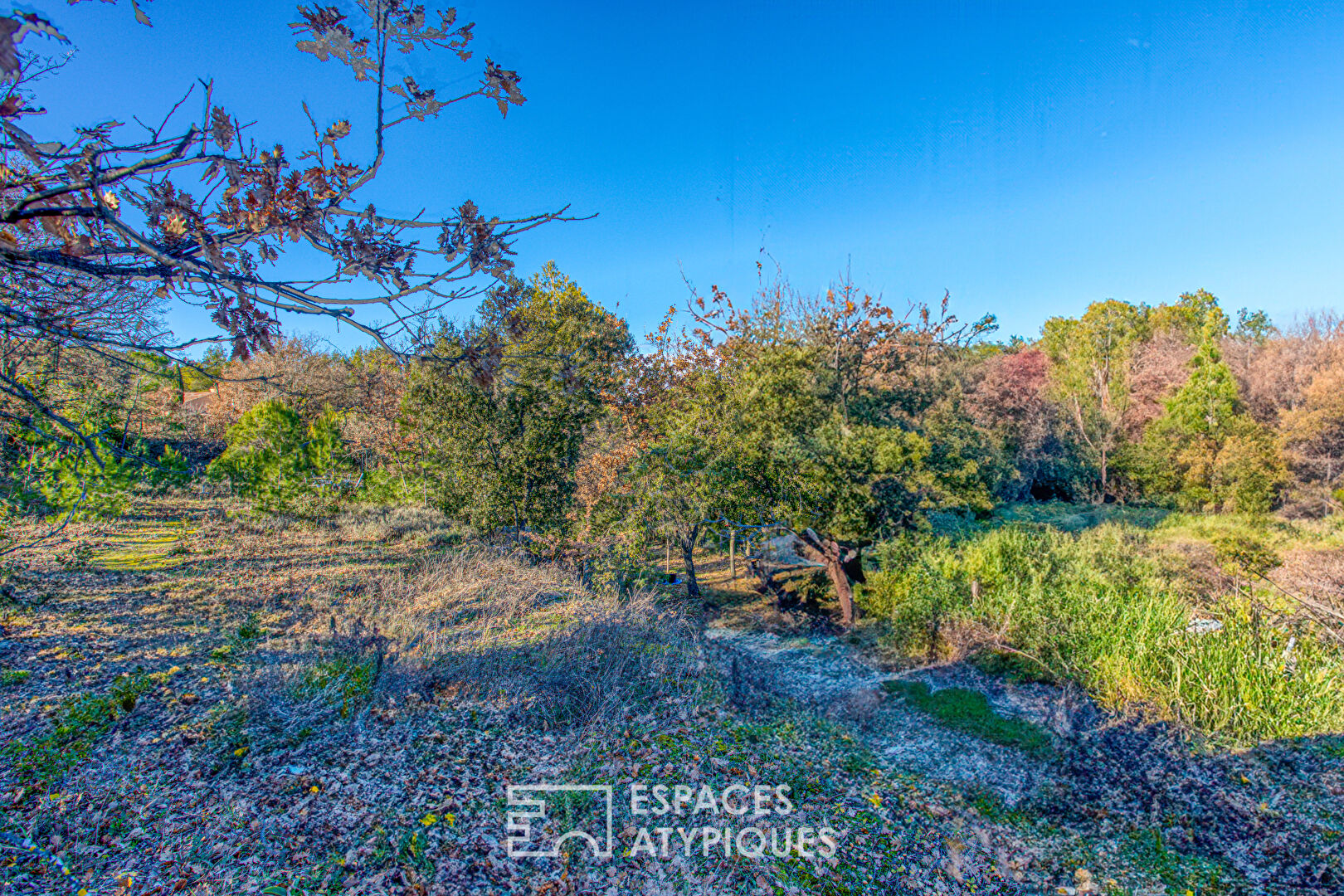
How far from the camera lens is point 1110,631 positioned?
5.74 metres

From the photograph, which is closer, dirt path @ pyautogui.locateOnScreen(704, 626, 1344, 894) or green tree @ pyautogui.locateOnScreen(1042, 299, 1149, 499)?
dirt path @ pyautogui.locateOnScreen(704, 626, 1344, 894)

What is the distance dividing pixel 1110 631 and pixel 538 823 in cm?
566

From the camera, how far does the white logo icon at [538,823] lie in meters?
3.04

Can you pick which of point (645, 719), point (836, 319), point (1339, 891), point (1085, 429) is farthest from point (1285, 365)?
point (645, 719)

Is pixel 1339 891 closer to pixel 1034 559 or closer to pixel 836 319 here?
pixel 1034 559

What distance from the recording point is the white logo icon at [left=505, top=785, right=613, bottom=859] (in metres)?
3.04

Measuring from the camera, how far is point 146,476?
1216cm

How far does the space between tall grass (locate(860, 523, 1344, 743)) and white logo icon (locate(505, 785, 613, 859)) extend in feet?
14.7

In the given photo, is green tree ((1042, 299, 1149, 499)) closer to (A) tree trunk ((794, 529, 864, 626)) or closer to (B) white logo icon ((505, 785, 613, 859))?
(A) tree trunk ((794, 529, 864, 626))

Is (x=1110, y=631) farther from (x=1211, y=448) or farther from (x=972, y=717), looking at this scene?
(x=1211, y=448)

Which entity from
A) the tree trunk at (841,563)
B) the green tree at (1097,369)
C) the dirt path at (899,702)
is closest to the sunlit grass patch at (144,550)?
the dirt path at (899,702)

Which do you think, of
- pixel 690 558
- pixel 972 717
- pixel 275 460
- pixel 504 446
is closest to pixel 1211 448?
pixel 690 558

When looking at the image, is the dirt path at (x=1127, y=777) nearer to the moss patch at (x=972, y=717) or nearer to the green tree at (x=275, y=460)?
the moss patch at (x=972, y=717)

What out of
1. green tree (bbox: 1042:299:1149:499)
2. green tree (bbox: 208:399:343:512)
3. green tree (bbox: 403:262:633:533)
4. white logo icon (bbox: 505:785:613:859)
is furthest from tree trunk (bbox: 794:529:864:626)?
green tree (bbox: 1042:299:1149:499)
